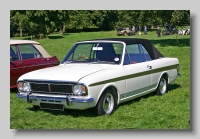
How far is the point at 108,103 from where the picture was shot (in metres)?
7.15

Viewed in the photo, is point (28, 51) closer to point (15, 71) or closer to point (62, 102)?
point (15, 71)

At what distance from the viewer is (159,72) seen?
29.0 feet

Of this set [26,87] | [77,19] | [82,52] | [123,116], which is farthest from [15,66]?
[123,116]

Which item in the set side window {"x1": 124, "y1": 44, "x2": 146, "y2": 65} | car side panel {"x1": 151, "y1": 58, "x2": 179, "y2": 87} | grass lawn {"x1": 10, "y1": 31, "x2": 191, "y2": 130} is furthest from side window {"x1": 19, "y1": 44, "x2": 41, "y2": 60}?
car side panel {"x1": 151, "y1": 58, "x2": 179, "y2": 87}

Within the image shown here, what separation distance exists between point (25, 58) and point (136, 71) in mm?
3393

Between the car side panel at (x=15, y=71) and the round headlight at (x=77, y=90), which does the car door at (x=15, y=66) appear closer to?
the car side panel at (x=15, y=71)

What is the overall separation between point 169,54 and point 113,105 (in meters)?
9.18

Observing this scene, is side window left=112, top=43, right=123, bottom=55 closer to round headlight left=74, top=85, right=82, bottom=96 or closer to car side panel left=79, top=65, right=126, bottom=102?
car side panel left=79, top=65, right=126, bottom=102

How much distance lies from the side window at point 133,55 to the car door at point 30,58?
9.62 ft

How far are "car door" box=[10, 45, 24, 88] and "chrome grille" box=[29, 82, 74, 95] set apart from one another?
245 cm

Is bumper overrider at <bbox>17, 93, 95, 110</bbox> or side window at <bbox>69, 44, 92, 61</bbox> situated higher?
side window at <bbox>69, 44, 92, 61</bbox>

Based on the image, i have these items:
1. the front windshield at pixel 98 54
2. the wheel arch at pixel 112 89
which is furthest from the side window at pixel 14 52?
the wheel arch at pixel 112 89

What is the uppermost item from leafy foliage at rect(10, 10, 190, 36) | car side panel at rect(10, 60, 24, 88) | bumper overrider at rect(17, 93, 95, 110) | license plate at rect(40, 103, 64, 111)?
leafy foliage at rect(10, 10, 190, 36)

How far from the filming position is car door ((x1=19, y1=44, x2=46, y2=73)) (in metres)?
9.78
